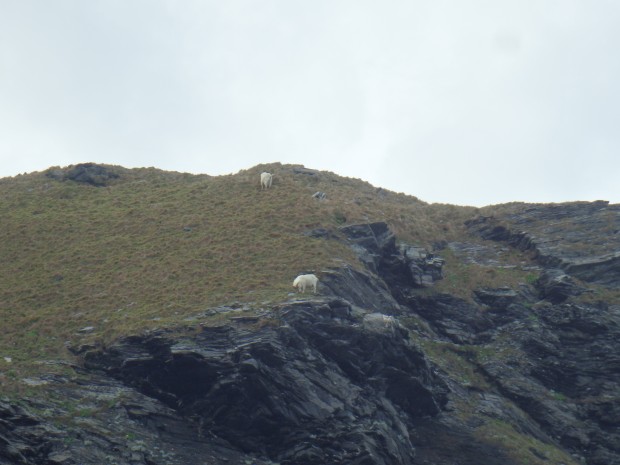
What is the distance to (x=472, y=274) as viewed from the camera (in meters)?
52.0

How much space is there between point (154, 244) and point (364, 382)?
56.2 feet

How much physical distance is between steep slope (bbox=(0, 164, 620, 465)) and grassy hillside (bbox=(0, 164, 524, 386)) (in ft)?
0.55

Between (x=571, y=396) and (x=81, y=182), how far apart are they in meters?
38.4

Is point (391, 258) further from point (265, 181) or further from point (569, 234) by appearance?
point (569, 234)

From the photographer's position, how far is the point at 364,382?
36312 mm

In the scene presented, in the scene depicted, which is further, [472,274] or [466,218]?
[466,218]

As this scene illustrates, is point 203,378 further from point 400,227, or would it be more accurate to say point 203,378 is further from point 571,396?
point 400,227

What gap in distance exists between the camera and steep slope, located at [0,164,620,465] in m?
32.2

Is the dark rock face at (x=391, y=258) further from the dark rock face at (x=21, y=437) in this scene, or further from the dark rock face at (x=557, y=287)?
the dark rock face at (x=21, y=437)

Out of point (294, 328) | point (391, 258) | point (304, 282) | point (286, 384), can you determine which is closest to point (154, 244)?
point (304, 282)

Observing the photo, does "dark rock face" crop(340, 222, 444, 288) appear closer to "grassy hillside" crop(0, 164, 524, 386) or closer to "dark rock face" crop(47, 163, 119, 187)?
"grassy hillside" crop(0, 164, 524, 386)

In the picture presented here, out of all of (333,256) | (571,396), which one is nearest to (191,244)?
(333,256)

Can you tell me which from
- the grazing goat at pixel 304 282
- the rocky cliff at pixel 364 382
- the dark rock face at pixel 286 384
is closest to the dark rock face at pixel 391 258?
the rocky cliff at pixel 364 382

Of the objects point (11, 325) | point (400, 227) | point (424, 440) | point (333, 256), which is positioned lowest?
point (424, 440)
